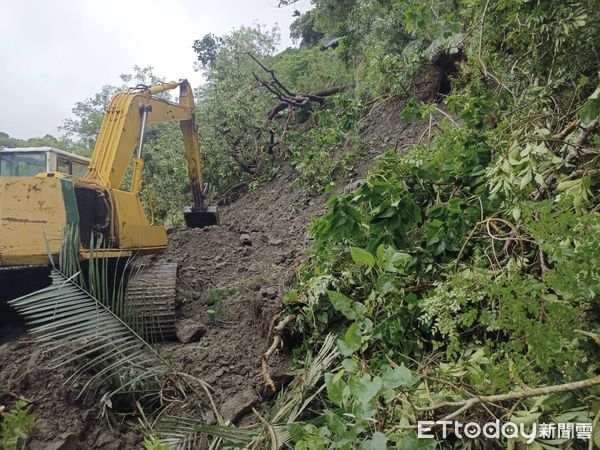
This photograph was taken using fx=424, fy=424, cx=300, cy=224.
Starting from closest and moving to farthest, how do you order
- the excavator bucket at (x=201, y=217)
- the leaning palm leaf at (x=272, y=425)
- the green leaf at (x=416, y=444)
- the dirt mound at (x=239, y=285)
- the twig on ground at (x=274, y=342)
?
1. the green leaf at (x=416, y=444)
2. the leaning palm leaf at (x=272, y=425)
3. the twig on ground at (x=274, y=342)
4. the dirt mound at (x=239, y=285)
5. the excavator bucket at (x=201, y=217)

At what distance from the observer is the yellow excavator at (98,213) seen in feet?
12.2

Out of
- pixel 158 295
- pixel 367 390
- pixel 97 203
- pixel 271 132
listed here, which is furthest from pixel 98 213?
pixel 271 132

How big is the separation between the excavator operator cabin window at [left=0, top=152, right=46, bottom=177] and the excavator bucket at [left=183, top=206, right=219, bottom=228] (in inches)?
102

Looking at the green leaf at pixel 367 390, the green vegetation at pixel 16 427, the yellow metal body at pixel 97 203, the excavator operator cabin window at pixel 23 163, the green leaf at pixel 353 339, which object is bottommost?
the green vegetation at pixel 16 427

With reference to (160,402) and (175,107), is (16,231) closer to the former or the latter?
(160,402)

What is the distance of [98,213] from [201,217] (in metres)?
3.20

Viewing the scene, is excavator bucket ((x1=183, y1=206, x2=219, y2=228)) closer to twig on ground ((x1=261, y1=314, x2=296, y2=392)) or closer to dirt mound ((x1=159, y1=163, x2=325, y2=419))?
dirt mound ((x1=159, y1=163, x2=325, y2=419))

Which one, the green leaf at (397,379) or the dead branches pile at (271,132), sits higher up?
the dead branches pile at (271,132)

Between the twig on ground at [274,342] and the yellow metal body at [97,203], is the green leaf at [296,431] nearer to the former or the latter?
the twig on ground at [274,342]

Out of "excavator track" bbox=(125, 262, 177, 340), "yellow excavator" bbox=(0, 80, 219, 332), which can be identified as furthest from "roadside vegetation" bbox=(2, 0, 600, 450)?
"yellow excavator" bbox=(0, 80, 219, 332)

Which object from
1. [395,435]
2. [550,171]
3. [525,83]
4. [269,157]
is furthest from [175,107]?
[395,435]

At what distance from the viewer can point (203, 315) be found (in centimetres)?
413

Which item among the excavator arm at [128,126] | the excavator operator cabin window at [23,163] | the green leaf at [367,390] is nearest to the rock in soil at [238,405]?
the green leaf at [367,390]

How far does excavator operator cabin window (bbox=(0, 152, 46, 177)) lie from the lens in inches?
213
